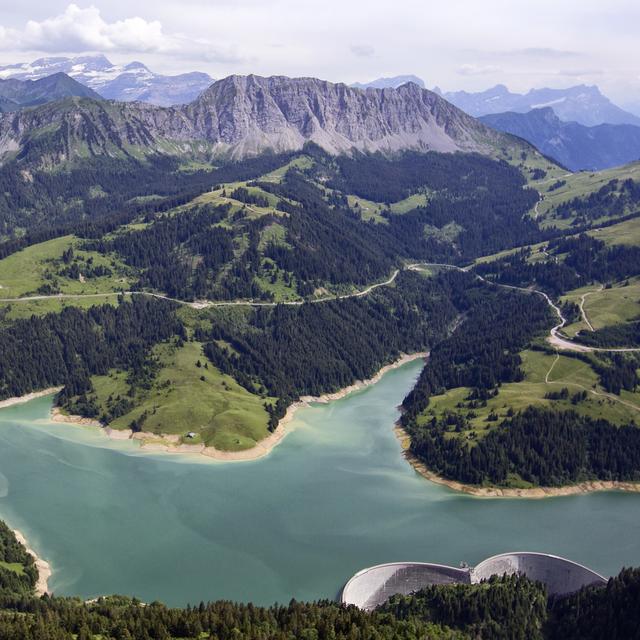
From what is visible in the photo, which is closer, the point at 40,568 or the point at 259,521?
the point at 40,568

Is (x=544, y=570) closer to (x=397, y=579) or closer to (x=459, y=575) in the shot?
(x=459, y=575)

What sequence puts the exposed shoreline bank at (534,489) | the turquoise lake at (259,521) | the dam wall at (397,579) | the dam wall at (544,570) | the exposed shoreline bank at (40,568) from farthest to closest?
the exposed shoreline bank at (534,489), the turquoise lake at (259,521), the dam wall at (397,579), the exposed shoreline bank at (40,568), the dam wall at (544,570)

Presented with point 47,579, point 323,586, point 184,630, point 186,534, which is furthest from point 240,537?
point 184,630

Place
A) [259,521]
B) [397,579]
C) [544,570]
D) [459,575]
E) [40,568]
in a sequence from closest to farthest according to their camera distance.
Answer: [459,575] < [397,579] < [544,570] < [40,568] < [259,521]

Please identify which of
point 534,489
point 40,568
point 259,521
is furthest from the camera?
point 534,489

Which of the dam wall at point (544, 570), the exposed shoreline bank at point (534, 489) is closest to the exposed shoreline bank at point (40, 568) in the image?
the dam wall at point (544, 570)

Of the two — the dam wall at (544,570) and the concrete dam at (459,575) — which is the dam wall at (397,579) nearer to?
the concrete dam at (459,575)

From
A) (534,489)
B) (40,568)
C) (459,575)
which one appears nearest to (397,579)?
(459,575)
